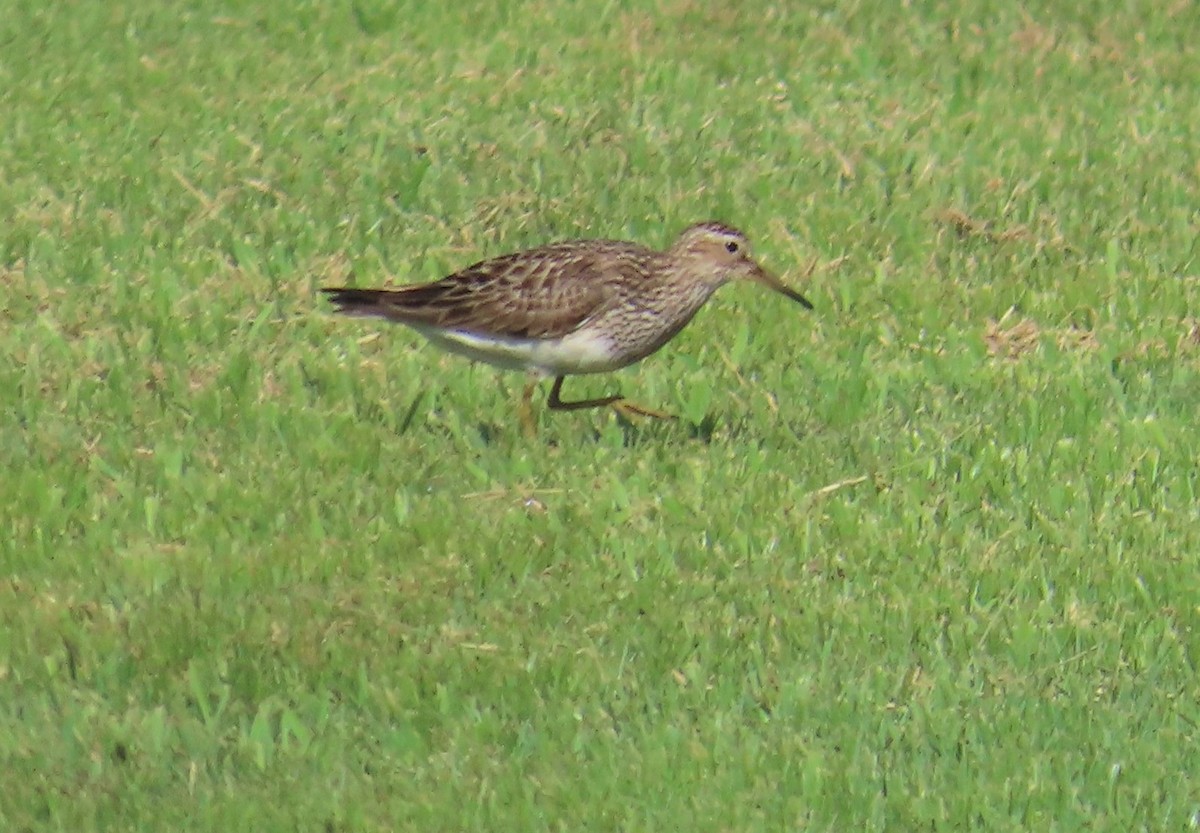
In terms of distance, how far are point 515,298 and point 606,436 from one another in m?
0.69

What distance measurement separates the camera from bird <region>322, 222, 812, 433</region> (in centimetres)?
932

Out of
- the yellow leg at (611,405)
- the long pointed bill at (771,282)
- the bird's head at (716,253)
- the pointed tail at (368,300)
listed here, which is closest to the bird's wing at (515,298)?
the pointed tail at (368,300)

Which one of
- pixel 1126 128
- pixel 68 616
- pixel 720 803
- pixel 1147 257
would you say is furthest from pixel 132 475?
pixel 1126 128

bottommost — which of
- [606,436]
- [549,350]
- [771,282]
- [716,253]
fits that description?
[606,436]

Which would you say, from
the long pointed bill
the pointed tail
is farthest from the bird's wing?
the long pointed bill

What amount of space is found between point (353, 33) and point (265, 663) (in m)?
7.68

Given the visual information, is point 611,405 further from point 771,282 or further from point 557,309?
point 771,282

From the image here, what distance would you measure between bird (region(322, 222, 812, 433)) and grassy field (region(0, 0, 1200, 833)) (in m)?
0.30

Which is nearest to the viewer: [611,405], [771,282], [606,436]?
[606,436]

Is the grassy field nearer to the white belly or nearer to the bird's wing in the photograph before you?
the white belly

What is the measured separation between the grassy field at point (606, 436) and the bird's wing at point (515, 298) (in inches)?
17.0

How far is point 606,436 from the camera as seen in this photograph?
9.32m

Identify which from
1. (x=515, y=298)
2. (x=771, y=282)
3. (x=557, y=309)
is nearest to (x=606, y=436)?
(x=557, y=309)

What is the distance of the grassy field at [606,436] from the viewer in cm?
668
